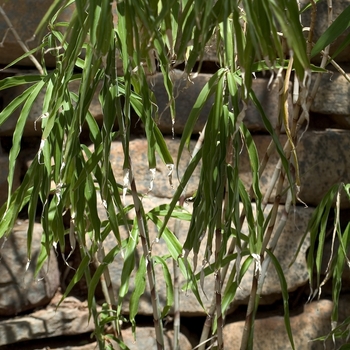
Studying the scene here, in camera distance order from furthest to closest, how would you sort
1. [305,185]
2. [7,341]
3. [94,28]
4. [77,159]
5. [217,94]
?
1. [305,185]
2. [7,341]
3. [77,159]
4. [217,94]
5. [94,28]

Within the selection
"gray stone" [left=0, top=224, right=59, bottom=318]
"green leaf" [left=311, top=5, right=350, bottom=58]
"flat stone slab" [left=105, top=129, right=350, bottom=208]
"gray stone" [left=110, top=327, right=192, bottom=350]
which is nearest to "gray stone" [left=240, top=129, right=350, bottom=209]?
"flat stone slab" [left=105, top=129, right=350, bottom=208]

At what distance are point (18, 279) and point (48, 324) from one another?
0.42 ft

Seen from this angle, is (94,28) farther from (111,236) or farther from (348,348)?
(111,236)

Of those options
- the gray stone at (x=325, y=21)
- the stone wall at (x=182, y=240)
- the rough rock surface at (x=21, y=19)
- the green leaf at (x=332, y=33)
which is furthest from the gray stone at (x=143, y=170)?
the green leaf at (x=332, y=33)

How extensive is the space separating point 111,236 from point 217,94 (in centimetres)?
80

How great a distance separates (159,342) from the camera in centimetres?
121

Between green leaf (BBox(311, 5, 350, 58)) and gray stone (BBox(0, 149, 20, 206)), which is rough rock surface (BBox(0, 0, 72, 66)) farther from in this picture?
green leaf (BBox(311, 5, 350, 58))

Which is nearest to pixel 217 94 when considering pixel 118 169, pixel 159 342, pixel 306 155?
pixel 159 342

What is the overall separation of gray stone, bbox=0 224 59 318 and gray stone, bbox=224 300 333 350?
0.47 meters

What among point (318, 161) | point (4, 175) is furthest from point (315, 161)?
point (4, 175)

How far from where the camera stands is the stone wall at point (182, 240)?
1639 millimetres

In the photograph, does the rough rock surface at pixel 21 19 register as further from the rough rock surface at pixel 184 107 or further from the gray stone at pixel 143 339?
the gray stone at pixel 143 339

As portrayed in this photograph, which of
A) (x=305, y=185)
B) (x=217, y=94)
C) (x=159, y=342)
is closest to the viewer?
(x=217, y=94)

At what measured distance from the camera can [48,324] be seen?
164cm
